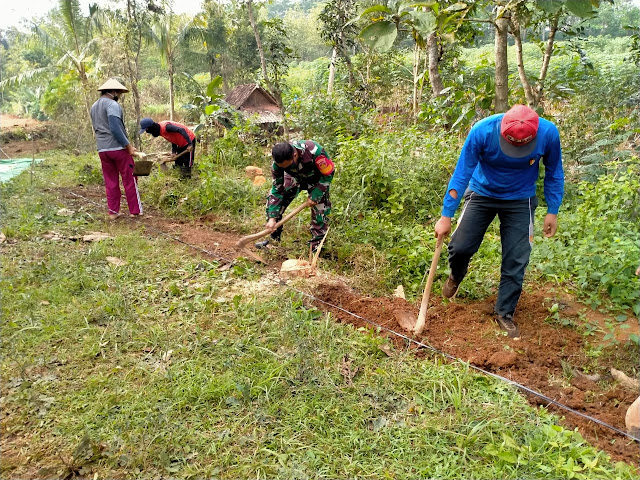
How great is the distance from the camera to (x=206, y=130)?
9.07 metres

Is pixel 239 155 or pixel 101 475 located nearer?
pixel 101 475

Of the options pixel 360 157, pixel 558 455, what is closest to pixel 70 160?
pixel 360 157

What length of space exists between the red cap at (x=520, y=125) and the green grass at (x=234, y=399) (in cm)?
149

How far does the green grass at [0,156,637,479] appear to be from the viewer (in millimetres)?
2129

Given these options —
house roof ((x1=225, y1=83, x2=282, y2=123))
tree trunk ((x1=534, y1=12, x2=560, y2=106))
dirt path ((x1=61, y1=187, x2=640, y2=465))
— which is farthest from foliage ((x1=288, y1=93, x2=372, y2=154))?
house roof ((x1=225, y1=83, x2=282, y2=123))

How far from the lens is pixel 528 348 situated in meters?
3.05

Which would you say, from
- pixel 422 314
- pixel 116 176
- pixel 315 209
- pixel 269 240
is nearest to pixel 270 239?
pixel 269 240

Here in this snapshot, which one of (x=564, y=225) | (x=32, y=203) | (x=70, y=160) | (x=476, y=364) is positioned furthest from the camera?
(x=70, y=160)

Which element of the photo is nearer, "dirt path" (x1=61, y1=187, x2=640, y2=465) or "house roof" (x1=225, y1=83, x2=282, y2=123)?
"dirt path" (x1=61, y1=187, x2=640, y2=465)

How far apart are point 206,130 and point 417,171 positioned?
5.07m

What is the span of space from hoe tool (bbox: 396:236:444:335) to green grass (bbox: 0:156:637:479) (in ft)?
0.96

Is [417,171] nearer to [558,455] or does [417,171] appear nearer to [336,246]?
[336,246]

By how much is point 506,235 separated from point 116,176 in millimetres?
4907

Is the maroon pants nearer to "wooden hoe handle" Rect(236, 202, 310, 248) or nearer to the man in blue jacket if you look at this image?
"wooden hoe handle" Rect(236, 202, 310, 248)
